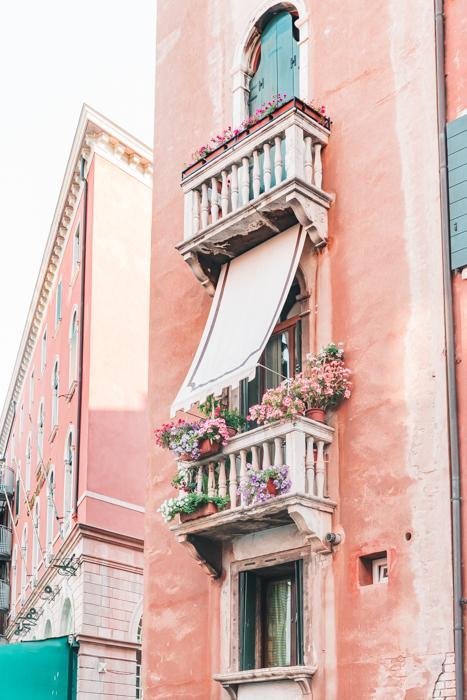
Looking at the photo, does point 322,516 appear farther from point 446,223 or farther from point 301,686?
point 446,223

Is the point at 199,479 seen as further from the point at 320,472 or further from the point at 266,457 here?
the point at 320,472

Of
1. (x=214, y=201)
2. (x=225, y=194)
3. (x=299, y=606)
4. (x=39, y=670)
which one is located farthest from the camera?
(x=39, y=670)

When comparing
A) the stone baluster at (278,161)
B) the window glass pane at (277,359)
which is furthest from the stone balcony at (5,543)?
the stone baluster at (278,161)

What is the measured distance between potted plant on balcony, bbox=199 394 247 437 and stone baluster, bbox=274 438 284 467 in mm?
904

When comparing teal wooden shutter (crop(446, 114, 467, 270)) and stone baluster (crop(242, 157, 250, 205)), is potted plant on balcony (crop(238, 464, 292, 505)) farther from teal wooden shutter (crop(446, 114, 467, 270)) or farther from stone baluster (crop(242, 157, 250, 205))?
stone baluster (crop(242, 157, 250, 205))

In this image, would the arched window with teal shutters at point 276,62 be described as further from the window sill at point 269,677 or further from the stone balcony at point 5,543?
the stone balcony at point 5,543

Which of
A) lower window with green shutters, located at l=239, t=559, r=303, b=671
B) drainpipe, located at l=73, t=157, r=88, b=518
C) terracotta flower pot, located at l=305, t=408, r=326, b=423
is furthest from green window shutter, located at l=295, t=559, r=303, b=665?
drainpipe, located at l=73, t=157, r=88, b=518

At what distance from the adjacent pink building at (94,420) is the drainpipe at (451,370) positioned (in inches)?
511

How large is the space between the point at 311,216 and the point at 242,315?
1376 mm

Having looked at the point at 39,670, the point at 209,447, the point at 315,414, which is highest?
the point at 315,414

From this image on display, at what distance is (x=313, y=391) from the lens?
12531 mm

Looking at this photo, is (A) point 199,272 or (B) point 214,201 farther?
(A) point 199,272

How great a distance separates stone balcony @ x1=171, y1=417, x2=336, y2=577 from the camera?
12.1m

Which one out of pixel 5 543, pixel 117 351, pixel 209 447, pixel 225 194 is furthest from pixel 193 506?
pixel 5 543
